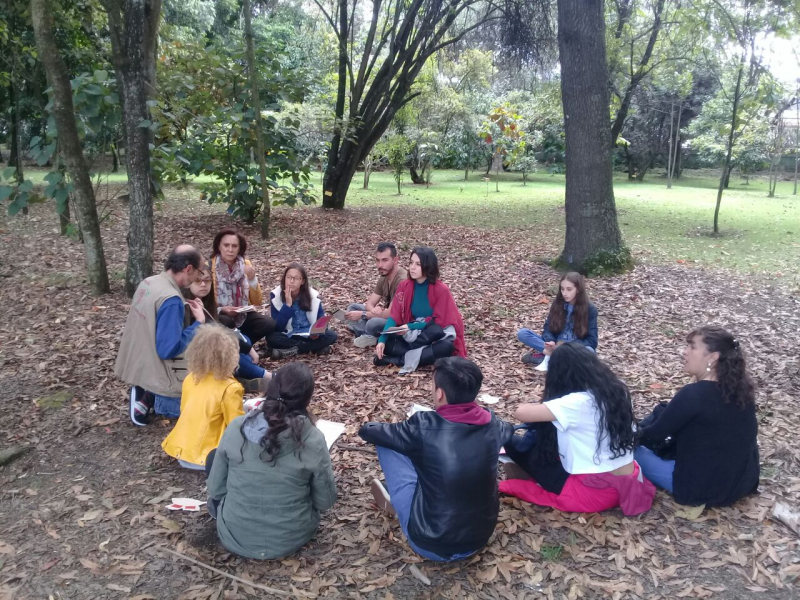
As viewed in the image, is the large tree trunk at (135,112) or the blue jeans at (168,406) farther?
the large tree trunk at (135,112)

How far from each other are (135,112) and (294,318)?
9.56 ft

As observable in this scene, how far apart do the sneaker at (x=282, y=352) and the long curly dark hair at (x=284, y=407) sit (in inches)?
117

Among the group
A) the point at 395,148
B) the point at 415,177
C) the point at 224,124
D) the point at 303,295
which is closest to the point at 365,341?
the point at 303,295

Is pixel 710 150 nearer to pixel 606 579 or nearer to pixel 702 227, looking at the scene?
pixel 702 227

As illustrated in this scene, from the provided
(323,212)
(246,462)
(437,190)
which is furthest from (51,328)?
(437,190)

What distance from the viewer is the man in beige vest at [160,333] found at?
13.6 feet

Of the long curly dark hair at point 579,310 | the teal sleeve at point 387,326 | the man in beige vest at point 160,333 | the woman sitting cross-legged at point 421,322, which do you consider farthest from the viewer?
the teal sleeve at point 387,326

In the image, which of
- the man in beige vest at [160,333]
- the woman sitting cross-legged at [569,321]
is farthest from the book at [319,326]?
the woman sitting cross-legged at [569,321]

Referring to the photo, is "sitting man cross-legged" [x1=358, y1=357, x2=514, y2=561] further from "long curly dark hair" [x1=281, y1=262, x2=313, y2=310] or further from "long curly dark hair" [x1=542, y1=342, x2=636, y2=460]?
"long curly dark hair" [x1=281, y1=262, x2=313, y2=310]

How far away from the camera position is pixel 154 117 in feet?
25.4

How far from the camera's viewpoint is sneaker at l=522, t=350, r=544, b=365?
5719mm

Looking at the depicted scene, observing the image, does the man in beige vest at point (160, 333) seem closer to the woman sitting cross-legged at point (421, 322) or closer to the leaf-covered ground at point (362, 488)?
the leaf-covered ground at point (362, 488)

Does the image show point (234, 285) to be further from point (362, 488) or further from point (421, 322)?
point (362, 488)

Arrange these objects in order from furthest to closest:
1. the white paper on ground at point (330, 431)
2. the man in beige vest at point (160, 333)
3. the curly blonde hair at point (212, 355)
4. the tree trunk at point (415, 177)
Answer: the tree trunk at point (415, 177)
the man in beige vest at point (160, 333)
the white paper on ground at point (330, 431)
the curly blonde hair at point (212, 355)
